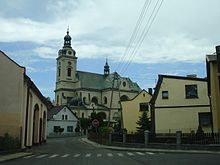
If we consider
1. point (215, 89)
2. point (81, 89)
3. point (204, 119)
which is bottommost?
point (204, 119)

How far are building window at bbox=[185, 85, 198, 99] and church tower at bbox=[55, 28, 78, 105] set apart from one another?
8894 cm

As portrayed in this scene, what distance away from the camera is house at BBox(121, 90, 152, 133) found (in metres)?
60.2

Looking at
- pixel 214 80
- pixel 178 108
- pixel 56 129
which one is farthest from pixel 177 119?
pixel 56 129

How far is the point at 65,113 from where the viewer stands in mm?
97125

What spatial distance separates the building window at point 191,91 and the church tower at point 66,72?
8894 cm

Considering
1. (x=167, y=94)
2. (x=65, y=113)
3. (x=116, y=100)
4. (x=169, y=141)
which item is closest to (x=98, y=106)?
(x=116, y=100)

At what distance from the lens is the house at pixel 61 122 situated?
306 feet

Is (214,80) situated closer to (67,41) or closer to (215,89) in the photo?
(215,89)

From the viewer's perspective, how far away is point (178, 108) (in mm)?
40750

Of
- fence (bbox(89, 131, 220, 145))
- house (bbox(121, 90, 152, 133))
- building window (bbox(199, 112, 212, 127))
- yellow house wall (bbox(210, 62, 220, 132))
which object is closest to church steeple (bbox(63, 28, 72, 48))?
house (bbox(121, 90, 152, 133))

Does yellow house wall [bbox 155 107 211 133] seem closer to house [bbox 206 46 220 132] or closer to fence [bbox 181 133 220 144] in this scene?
house [bbox 206 46 220 132]

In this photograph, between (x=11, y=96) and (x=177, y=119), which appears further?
(x=177, y=119)

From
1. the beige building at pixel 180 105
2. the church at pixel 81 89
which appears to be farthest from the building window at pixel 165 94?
the church at pixel 81 89

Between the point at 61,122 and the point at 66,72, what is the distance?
36.5 meters
